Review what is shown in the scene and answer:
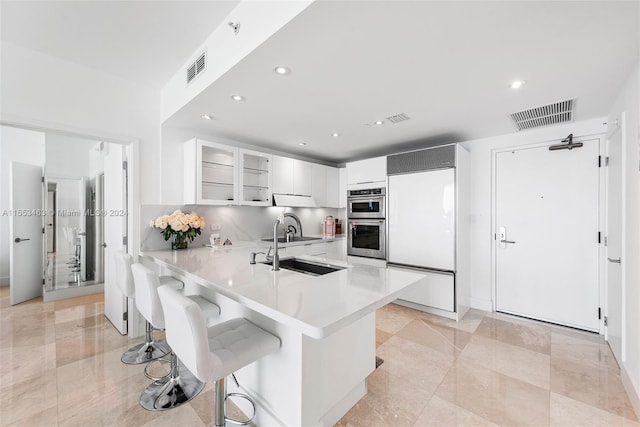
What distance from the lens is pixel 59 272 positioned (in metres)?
4.06

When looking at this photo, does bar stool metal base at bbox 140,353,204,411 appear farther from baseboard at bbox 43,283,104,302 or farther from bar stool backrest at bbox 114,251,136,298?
baseboard at bbox 43,283,104,302

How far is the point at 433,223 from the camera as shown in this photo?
338cm

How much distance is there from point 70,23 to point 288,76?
166cm

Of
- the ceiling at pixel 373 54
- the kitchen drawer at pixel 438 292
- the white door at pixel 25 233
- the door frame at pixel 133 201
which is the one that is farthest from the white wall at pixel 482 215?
the white door at pixel 25 233

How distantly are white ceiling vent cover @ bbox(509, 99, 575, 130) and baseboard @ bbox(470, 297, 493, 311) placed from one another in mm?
2230

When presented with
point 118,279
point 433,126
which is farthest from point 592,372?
point 118,279

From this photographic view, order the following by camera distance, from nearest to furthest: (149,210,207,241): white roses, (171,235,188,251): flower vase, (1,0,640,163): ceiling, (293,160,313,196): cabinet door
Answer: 1. (1,0,640,163): ceiling
2. (149,210,207,241): white roses
3. (171,235,188,251): flower vase
4. (293,160,313,196): cabinet door

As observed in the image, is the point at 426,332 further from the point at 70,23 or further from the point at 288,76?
the point at 70,23

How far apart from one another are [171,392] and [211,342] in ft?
2.98

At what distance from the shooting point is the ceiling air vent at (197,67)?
2.09 meters

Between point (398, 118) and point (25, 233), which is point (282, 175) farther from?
point (25, 233)

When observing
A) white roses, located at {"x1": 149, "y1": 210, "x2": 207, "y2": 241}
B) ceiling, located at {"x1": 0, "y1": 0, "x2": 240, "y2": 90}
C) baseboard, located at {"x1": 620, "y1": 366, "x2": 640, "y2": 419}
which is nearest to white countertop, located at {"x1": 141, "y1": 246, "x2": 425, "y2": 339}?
white roses, located at {"x1": 149, "y1": 210, "x2": 207, "y2": 241}

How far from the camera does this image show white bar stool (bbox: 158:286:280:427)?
3.86 ft

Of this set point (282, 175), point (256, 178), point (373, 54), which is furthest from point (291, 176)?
point (373, 54)
